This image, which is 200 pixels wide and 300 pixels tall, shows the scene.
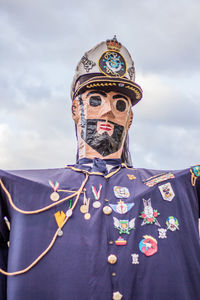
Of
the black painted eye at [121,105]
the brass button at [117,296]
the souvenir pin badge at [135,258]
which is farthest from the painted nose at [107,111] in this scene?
the brass button at [117,296]

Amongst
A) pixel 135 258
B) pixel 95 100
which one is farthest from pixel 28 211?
pixel 95 100

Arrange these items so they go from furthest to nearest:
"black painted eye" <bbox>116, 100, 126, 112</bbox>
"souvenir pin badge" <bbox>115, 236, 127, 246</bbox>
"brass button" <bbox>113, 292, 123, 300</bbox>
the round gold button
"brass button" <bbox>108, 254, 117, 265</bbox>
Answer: "black painted eye" <bbox>116, 100, 126, 112</bbox> → the round gold button → "souvenir pin badge" <bbox>115, 236, 127, 246</bbox> → "brass button" <bbox>108, 254, 117, 265</bbox> → "brass button" <bbox>113, 292, 123, 300</bbox>

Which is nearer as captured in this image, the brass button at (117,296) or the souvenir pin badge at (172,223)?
the brass button at (117,296)

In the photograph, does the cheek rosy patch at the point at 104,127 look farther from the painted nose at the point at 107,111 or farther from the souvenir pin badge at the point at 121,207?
the souvenir pin badge at the point at 121,207

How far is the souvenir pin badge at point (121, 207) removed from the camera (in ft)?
9.69

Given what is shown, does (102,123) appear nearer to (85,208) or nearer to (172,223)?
(85,208)

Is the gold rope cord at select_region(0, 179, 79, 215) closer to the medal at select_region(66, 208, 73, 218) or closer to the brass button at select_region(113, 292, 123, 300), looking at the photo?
the medal at select_region(66, 208, 73, 218)

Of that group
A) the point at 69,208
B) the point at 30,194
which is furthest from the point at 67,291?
the point at 30,194

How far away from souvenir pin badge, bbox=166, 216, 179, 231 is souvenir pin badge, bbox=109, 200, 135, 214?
36 centimetres

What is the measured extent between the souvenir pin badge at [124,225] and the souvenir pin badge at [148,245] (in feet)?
0.48

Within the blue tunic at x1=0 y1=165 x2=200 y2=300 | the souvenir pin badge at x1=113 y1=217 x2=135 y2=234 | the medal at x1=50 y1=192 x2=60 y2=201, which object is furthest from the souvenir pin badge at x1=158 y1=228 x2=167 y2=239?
the medal at x1=50 y1=192 x2=60 y2=201

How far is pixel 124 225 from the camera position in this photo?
2.88 m

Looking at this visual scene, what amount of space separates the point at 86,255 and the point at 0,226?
86cm

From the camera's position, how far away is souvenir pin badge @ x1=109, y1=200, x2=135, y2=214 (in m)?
2.95
